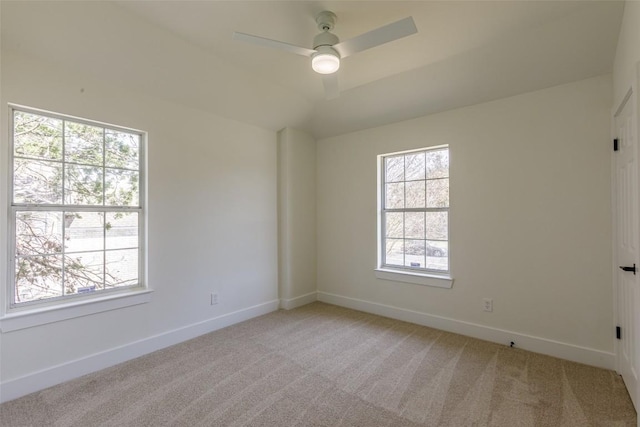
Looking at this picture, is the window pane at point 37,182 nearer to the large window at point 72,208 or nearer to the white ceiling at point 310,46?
the large window at point 72,208

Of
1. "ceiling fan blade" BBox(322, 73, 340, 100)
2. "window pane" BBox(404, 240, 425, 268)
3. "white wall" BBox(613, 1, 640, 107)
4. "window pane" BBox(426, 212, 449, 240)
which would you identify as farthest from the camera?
"window pane" BBox(404, 240, 425, 268)

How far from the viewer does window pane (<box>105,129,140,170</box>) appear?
2682 millimetres

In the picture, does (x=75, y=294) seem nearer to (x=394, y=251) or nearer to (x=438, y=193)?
(x=394, y=251)

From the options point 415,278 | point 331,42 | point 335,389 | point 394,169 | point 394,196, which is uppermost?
point 331,42

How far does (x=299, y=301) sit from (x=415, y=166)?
7.87 feet

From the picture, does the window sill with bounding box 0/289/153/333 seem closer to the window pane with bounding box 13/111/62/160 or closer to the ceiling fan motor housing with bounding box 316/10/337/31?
the window pane with bounding box 13/111/62/160

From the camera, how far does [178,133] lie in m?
3.07

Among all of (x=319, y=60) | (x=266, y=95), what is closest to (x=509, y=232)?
(x=319, y=60)

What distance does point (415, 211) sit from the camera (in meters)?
3.65

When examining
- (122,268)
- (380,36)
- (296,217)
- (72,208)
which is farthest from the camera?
(296,217)

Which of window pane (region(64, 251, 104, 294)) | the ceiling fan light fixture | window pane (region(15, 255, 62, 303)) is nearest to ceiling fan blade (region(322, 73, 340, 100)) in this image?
the ceiling fan light fixture

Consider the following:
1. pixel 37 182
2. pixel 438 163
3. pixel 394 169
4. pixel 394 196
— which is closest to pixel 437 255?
pixel 394 196

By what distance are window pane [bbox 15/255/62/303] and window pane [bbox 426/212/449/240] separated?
359cm

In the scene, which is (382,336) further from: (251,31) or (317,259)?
(251,31)
